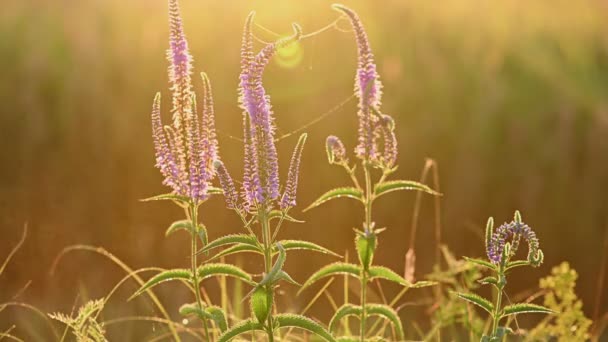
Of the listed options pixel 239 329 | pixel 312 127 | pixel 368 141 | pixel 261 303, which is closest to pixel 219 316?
pixel 239 329

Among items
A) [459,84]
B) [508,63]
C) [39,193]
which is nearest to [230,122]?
[39,193]

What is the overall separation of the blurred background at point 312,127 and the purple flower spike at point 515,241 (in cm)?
367

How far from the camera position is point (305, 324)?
288cm

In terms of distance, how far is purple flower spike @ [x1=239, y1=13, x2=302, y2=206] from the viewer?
276cm

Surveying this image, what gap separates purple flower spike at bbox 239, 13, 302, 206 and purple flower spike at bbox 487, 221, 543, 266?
2.88 feet

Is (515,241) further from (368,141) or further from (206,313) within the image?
(206,313)

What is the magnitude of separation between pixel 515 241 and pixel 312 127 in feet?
20.7

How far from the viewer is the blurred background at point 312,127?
25.0ft


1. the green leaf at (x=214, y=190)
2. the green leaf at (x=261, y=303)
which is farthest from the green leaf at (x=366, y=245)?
the green leaf at (x=214, y=190)

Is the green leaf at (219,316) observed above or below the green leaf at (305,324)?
below

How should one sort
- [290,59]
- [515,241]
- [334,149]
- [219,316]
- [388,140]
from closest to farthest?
1. [388,140]
2. [334,149]
3. [515,241]
4. [219,316]
5. [290,59]

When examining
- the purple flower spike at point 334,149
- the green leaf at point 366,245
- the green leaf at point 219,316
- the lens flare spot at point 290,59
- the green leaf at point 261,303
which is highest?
the lens flare spot at point 290,59

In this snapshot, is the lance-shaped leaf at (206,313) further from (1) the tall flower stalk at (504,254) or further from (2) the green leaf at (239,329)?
(1) the tall flower stalk at (504,254)

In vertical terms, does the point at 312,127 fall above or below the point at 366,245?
above
